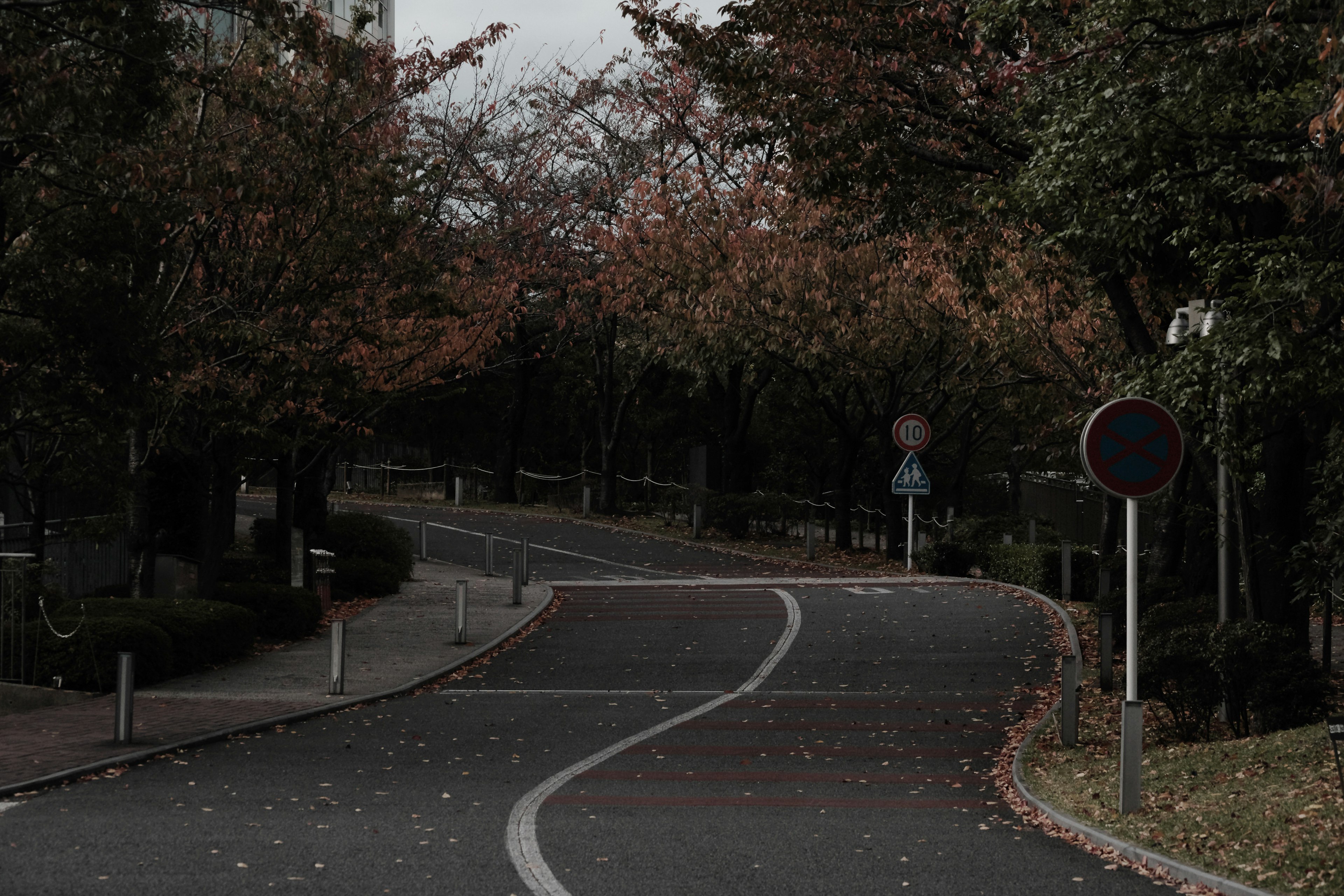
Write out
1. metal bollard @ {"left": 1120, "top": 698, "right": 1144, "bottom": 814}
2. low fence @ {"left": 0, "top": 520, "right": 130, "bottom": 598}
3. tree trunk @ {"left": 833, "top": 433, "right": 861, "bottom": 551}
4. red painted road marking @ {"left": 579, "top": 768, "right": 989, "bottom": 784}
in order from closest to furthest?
metal bollard @ {"left": 1120, "top": 698, "right": 1144, "bottom": 814} < red painted road marking @ {"left": 579, "top": 768, "right": 989, "bottom": 784} < low fence @ {"left": 0, "top": 520, "right": 130, "bottom": 598} < tree trunk @ {"left": 833, "top": 433, "right": 861, "bottom": 551}

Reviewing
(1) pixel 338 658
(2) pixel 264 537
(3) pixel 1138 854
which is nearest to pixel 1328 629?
(3) pixel 1138 854

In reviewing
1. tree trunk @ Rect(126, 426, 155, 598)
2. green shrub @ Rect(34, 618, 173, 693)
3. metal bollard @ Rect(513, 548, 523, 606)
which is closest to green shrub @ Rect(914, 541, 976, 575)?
metal bollard @ Rect(513, 548, 523, 606)

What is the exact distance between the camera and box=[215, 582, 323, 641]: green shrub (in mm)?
18859

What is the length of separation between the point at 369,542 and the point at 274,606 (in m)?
6.55

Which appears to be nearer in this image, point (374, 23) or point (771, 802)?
point (771, 802)

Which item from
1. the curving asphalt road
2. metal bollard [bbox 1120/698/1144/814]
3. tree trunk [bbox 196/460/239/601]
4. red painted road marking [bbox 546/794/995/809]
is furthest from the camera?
tree trunk [bbox 196/460/239/601]

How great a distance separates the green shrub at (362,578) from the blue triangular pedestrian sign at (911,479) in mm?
10072

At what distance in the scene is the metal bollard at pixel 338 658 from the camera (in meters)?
14.6

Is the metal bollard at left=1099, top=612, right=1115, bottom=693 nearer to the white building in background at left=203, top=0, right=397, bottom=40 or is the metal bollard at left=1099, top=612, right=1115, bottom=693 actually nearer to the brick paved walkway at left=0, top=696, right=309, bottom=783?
the brick paved walkway at left=0, top=696, right=309, bottom=783

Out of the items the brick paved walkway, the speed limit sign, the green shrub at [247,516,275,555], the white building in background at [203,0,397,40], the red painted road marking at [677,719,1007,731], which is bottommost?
the brick paved walkway

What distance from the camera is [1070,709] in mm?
11406

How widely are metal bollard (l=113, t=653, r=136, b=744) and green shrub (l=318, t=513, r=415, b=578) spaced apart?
13.0 metres

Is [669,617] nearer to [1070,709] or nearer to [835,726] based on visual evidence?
[835,726]

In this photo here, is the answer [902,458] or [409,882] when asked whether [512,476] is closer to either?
[902,458]
